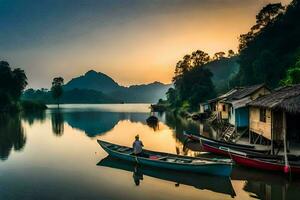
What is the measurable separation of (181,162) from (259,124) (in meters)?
9.44

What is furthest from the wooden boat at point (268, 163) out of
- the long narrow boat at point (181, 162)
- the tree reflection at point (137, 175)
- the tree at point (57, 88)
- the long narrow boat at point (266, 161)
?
the tree at point (57, 88)

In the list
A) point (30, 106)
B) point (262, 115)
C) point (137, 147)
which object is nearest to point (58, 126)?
point (137, 147)

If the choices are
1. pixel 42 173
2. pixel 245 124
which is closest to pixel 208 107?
pixel 245 124

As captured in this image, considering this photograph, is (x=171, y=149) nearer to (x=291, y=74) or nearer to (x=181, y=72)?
(x=291, y=74)

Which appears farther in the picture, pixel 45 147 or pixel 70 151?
pixel 45 147

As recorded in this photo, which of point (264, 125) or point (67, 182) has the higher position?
point (264, 125)

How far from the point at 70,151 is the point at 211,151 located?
41.7 ft

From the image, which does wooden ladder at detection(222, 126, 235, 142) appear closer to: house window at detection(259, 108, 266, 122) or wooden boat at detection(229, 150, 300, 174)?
house window at detection(259, 108, 266, 122)

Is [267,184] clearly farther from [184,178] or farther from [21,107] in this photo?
[21,107]

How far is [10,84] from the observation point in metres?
108

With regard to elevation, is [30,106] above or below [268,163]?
above

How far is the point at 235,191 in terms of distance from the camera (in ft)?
56.9

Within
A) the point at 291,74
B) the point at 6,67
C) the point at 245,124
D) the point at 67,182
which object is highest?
the point at 6,67

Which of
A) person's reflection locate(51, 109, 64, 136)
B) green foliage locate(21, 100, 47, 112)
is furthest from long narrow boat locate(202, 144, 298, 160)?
green foliage locate(21, 100, 47, 112)
